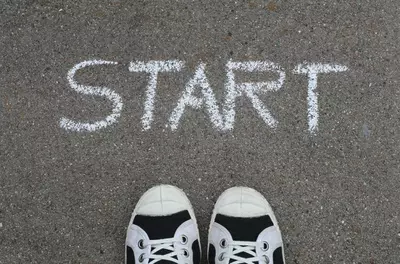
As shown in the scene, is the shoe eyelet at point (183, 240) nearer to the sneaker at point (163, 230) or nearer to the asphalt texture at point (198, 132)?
the sneaker at point (163, 230)

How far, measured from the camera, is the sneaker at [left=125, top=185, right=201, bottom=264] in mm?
2293

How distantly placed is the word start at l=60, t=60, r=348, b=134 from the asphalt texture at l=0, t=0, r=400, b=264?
0.03 metres

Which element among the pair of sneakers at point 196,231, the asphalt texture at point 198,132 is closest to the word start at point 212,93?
the asphalt texture at point 198,132

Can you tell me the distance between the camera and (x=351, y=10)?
242 centimetres

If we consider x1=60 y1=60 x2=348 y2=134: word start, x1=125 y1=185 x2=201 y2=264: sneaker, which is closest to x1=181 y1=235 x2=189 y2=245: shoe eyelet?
x1=125 y1=185 x2=201 y2=264: sneaker

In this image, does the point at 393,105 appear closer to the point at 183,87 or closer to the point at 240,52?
the point at 240,52

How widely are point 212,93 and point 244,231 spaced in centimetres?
71

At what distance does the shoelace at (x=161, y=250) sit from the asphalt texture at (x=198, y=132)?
165mm

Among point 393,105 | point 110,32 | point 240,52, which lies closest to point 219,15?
point 240,52

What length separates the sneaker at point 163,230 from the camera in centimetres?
229

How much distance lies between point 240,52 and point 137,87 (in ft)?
1.85

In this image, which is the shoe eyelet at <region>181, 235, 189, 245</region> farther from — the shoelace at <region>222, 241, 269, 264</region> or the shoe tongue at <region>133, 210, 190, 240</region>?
the shoelace at <region>222, 241, 269, 264</region>

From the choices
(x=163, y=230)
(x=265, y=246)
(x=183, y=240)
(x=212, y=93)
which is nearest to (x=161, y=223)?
(x=163, y=230)

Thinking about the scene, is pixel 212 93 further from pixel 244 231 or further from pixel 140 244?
pixel 140 244
